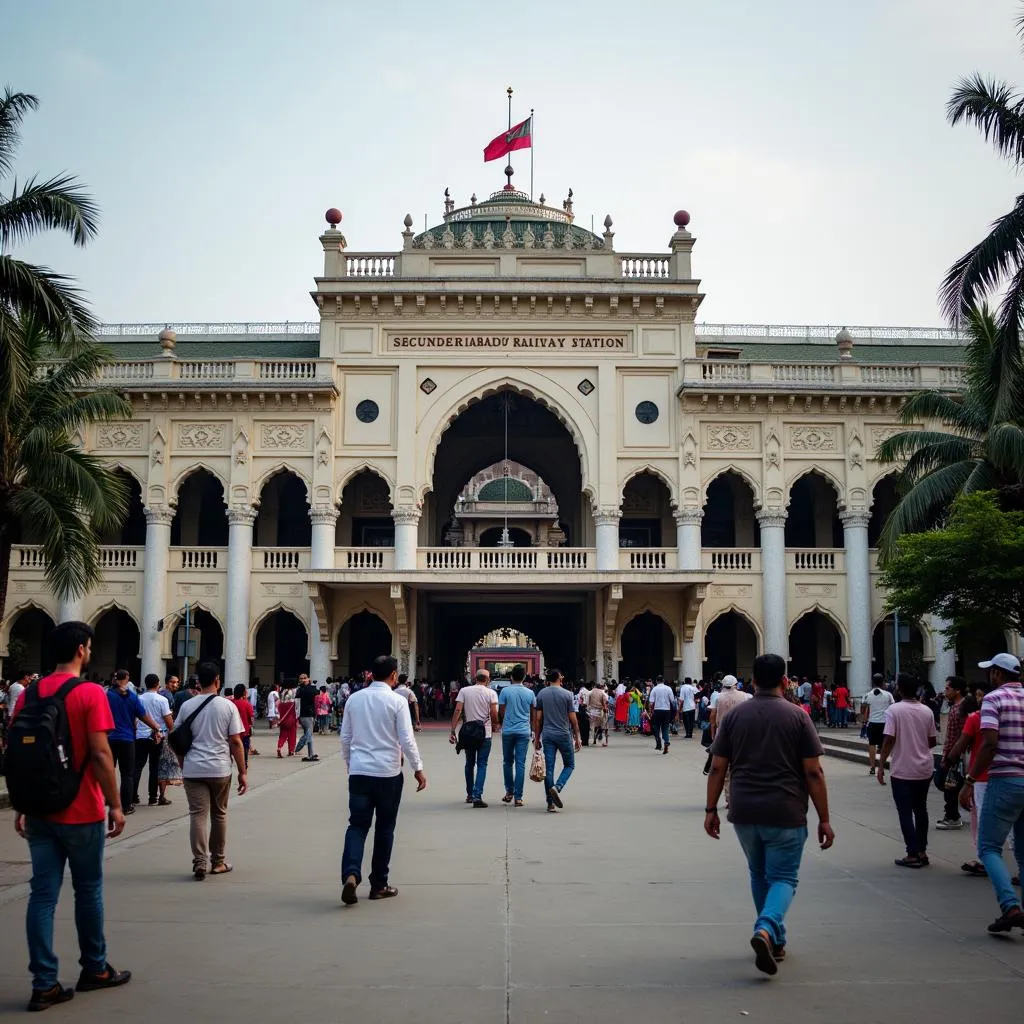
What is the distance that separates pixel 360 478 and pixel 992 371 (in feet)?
72.3

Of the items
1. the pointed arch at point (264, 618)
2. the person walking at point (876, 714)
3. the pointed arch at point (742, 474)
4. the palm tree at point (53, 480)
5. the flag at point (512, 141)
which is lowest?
the person walking at point (876, 714)

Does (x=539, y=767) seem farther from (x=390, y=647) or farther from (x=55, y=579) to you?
(x=390, y=647)

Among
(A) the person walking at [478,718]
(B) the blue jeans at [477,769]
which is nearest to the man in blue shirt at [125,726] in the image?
(A) the person walking at [478,718]

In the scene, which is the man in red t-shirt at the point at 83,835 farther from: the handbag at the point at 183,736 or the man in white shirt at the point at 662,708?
the man in white shirt at the point at 662,708

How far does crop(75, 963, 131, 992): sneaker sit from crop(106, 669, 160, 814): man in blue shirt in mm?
7548

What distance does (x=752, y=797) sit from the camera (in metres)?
6.59

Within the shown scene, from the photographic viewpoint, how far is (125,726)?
534 inches

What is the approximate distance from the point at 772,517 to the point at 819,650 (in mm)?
5146

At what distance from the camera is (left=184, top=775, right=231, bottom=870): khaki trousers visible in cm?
955

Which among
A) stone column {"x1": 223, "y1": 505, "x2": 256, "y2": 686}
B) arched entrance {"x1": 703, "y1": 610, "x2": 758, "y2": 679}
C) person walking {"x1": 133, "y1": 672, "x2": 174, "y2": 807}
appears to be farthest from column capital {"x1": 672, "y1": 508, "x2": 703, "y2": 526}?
person walking {"x1": 133, "y1": 672, "x2": 174, "y2": 807}

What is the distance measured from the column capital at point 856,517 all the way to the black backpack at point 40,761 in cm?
2969

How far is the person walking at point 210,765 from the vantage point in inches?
378

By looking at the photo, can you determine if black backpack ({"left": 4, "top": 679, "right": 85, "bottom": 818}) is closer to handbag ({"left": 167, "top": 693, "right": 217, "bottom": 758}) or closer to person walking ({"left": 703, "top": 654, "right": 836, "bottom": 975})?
person walking ({"left": 703, "top": 654, "right": 836, "bottom": 975})

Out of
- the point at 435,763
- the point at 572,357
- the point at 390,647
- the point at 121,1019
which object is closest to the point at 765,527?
the point at 572,357
